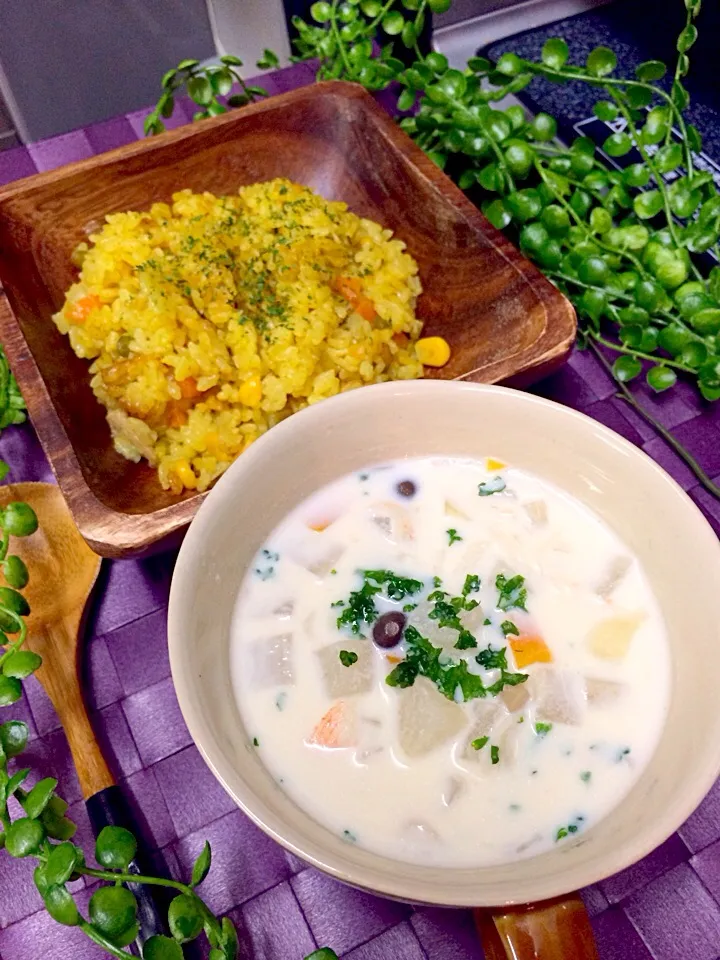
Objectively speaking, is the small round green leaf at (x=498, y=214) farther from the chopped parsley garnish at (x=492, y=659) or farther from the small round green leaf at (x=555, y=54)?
the chopped parsley garnish at (x=492, y=659)

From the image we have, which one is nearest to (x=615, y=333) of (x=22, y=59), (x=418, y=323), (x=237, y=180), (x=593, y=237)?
(x=593, y=237)

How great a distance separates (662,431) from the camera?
4.65 ft

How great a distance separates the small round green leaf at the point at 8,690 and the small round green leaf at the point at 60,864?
6.5 inches

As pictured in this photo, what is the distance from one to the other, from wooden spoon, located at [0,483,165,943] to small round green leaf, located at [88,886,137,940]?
0.84 feet

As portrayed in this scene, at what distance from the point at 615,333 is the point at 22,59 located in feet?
5.49

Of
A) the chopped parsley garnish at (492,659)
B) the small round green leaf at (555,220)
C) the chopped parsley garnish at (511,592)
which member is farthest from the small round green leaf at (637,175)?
the chopped parsley garnish at (492,659)

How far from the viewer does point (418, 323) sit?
4.78ft

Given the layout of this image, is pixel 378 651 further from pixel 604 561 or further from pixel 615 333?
pixel 615 333

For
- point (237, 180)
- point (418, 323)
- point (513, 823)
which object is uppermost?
point (237, 180)

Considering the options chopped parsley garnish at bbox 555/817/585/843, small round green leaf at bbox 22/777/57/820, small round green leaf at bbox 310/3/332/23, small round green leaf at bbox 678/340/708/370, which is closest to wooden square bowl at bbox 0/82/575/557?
small round green leaf at bbox 310/3/332/23

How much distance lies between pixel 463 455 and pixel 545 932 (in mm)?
624

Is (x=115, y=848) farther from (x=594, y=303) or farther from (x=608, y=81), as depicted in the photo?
(x=608, y=81)

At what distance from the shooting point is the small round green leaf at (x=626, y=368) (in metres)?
1.43

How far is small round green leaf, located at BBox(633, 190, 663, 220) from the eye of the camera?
1.43m
